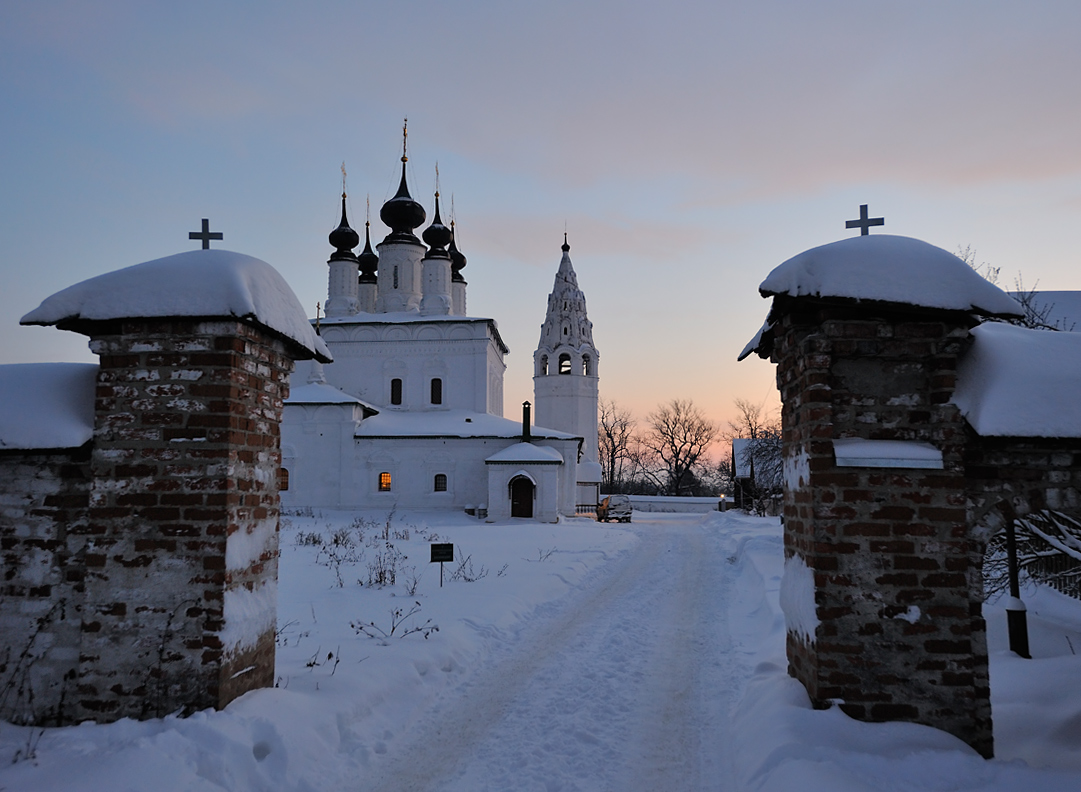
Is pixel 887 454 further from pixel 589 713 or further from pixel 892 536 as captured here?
pixel 589 713

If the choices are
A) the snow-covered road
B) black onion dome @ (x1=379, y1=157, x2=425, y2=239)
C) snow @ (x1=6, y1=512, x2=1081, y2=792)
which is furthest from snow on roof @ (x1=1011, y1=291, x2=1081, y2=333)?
black onion dome @ (x1=379, y1=157, x2=425, y2=239)

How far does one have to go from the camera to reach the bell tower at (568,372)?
129 ft

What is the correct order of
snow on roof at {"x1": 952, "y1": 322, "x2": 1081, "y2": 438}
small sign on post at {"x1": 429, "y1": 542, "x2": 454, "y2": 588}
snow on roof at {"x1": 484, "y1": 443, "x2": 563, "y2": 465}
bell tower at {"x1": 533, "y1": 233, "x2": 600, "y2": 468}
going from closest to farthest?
snow on roof at {"x1": 952, "y1": 322, "x2": 1081, "y2": 438} < small sign on post at {"x1": 429, "y1": 542, "x2": 454, "y2": 588} < snow on roof at {"x1": 484, "y1": 443, "x2": 563, "y2": 465} < bell tower at {"x1": 533, "y1": 233, "x2": 600, "y2": 468}

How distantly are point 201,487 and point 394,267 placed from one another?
32888 mm

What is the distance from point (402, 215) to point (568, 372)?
1204 cm

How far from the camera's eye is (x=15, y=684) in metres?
4.58

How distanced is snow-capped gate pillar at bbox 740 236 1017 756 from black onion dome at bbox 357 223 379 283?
3777cm

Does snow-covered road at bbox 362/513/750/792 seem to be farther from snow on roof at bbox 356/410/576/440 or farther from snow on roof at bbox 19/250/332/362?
snow on roof at bbox 356/410/576/440

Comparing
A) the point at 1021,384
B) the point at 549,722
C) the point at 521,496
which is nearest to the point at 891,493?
the point at 1021,384

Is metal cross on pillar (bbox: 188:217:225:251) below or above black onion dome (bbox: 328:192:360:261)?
below

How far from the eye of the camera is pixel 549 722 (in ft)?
18.0

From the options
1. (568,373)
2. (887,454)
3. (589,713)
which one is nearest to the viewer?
(887,454)

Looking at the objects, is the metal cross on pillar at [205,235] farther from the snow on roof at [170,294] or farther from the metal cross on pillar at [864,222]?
Answer: the metal cross on pillar at [864,222]

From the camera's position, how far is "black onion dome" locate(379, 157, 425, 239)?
35.8 m
